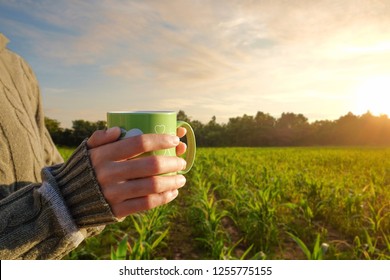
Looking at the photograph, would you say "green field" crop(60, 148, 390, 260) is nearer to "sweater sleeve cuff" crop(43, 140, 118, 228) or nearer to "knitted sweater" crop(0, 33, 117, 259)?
"knitted sweater" crop(0, 33, 117, 259)

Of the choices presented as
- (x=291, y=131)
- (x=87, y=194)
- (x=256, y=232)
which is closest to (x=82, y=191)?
(x=87, y=194)

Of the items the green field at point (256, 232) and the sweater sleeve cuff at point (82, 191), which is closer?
the sweater sleeve cuff at point (82, 191)

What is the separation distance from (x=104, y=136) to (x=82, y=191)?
0.15 metres

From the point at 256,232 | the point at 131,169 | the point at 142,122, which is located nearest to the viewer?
the point at 131,169

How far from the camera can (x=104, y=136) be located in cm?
82

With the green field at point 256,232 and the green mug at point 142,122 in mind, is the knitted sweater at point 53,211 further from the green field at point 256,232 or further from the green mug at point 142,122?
the green field at point 256,232

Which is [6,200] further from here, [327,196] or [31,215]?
[327,196]

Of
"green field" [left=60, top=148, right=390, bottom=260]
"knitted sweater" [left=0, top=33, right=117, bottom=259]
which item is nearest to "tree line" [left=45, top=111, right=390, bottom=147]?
"green field" [left=60, top=148, right=390, bottom=260]

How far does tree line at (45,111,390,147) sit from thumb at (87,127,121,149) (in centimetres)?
2551

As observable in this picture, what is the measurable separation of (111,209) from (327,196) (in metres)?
4.24

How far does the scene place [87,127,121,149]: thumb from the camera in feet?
2.66

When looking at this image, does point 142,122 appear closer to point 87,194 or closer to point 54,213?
point 87,194

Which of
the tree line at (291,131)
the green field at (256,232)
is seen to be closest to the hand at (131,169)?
the green field at (256,232)

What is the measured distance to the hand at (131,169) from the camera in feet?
2.55
